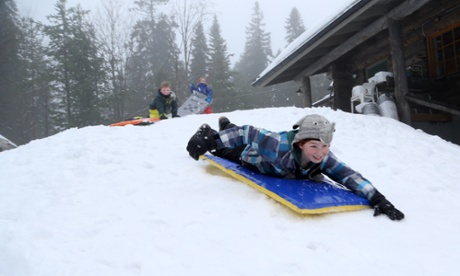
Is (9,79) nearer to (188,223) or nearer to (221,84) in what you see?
(221,84)

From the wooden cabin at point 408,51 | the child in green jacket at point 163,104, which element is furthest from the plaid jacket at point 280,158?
the child in green jacket at point 163,104

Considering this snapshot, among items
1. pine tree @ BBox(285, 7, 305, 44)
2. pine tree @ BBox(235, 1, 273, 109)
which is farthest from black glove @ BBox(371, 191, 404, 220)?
pine tree @ BBox(285, 7, 305, 44)

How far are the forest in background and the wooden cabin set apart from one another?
11905 millimetres

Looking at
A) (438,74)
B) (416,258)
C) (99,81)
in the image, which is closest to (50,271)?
(416,258)

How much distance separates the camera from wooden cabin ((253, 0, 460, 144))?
6.44m

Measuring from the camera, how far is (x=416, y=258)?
1942 mm

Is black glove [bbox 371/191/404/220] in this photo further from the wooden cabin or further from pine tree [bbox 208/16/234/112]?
pine tree [bbox 208/16/234/112]

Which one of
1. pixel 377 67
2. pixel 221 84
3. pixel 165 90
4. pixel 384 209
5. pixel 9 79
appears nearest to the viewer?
pixel 384 209

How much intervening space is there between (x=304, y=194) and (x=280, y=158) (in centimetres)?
38

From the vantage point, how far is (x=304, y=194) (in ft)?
8.38

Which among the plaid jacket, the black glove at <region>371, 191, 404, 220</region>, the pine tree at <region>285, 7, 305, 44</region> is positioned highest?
the pine tree at <region>285, 7, 305, 44</region>

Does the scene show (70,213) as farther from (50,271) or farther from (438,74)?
(438,74)

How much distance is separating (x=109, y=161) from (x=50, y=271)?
2186 mm

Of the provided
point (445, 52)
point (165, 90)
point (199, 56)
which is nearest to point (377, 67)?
point (445, 52)
